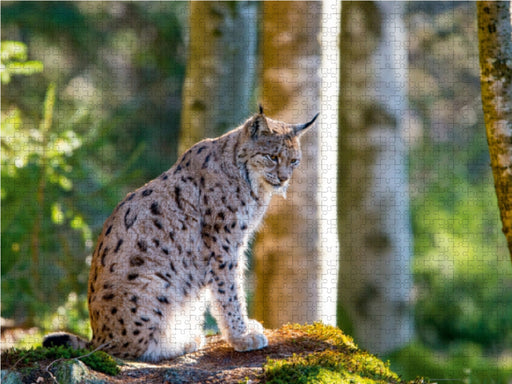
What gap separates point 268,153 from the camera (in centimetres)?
487

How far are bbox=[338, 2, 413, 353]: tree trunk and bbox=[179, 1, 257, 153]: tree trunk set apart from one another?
2311mm

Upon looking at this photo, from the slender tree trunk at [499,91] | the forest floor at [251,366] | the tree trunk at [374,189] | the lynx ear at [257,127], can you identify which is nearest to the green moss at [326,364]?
the forest floor at [251,366]

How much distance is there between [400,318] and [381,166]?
2103 millimetres

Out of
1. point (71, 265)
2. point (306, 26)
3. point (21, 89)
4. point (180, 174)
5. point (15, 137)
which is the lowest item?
point (71, 265)

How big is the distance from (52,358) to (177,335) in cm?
106

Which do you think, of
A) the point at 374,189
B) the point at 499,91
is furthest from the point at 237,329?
the point at 374,189

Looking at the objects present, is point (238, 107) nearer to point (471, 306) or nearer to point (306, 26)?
point (306, 26)

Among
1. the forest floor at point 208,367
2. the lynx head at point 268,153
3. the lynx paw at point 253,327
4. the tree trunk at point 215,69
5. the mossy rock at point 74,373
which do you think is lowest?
the forest floor at point 208,367

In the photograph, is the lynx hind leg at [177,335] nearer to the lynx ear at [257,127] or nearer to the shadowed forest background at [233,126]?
the lynx ear at [257,127]

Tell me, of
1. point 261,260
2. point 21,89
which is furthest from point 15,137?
point 21,89

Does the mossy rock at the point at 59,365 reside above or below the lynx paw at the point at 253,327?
below

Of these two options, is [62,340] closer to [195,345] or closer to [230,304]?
[195,345]

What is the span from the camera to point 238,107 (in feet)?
24.9

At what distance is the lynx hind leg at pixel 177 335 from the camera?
4.73 meters
